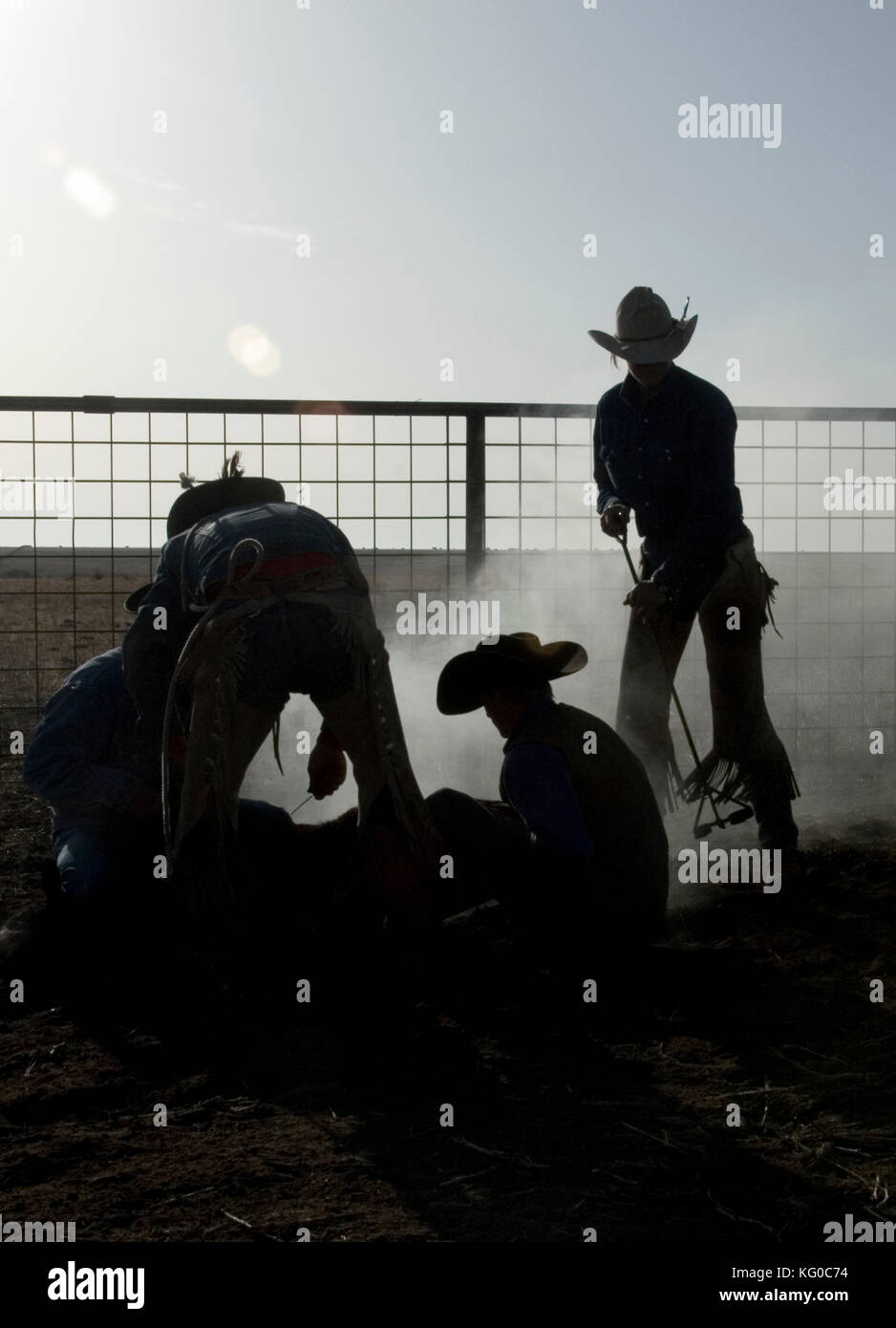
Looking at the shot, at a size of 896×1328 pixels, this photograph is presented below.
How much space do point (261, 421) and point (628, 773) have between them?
11.9 ft

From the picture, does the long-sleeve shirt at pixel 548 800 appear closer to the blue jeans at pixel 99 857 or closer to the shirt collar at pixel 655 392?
the blue jeans at pixel 99 857

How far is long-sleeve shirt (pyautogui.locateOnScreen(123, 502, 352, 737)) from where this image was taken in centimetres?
410

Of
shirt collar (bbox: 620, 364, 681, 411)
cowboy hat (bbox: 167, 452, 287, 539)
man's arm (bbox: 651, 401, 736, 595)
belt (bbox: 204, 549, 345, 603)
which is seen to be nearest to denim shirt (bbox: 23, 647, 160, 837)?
cowboy hat (bbox: 167, 452, 287, 539)

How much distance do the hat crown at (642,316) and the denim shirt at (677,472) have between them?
0.18 meters

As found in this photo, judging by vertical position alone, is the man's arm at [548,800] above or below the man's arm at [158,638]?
below

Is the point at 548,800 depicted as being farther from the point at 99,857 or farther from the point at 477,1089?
the point at 99,857

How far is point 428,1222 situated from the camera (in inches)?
107

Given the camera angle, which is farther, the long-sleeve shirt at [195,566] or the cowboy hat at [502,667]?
the cowboy hat at [502,667]

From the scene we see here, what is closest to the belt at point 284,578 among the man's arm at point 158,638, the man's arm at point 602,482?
the man's arm at point 158,638

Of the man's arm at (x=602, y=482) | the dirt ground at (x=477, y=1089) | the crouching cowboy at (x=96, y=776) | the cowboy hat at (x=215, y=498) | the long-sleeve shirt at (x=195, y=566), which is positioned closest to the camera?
the dirt ground at (x=477, y=1089)

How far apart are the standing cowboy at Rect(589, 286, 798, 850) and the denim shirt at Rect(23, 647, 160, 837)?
185cm

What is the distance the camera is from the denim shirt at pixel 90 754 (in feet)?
15.8

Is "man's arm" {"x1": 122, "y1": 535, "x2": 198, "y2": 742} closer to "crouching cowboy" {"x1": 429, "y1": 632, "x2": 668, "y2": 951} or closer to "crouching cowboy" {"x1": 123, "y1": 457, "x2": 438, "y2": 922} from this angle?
"crouching cowboy" {"x1": 123, "y1": 457, "x2": 438, "y2": 922}
